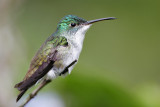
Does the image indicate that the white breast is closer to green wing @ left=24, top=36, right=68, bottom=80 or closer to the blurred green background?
green wing @ left=24, top=36, right=68, bottom=80

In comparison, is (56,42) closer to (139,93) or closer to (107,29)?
(139,93)

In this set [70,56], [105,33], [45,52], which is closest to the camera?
[70,56]

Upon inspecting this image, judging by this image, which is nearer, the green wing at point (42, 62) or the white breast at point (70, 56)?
the green wing at point (42, 62)

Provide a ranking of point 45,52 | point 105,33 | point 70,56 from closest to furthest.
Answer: point 70,56
point 45,52
point 105,33

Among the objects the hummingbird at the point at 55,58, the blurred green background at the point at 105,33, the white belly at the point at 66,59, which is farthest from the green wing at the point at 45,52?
the blurred green background at the point at 105,33

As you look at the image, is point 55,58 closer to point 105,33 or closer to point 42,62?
point 42,62

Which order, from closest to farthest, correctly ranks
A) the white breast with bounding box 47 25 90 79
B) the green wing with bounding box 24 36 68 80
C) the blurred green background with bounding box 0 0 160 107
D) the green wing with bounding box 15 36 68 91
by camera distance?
1. the green wing with bounding box 15 36 68 91
2. the white breast with bounding box 47 25 90 79
3. the green wing with bounding box 24 36 68 80
4. the blurred green background with bounding box 0 0 160 107

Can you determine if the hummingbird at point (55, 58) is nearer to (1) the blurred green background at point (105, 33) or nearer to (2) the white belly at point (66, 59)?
(2) the white belly at point (66, 59)

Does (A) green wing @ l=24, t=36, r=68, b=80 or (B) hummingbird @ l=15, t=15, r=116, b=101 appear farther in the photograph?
(A) green wing @ l=24, t=36, r=68, b=80

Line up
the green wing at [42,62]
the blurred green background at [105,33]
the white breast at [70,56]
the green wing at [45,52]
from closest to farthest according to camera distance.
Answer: the green wing at [42,62] → the white breast at [70,56] → the green wing at [45,52] → the blurred green background at [105,33]

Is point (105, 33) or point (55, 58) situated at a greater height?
point (55, 58)

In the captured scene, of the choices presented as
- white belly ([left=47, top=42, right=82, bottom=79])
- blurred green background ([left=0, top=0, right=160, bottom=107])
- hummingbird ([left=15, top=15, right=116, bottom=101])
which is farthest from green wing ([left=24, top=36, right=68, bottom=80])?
blurred green background ([left=0, top=0, right=160, bottom=107])

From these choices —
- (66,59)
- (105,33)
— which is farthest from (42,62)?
(105,33)

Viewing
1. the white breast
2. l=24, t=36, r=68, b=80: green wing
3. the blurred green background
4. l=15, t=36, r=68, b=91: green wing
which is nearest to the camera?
l=15, t=36, r=68, b=91: green wing
